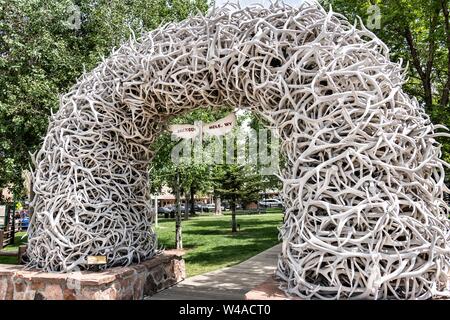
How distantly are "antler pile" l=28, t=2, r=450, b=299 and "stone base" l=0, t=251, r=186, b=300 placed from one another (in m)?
A: 0.23

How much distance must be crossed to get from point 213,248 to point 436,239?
8913 mm

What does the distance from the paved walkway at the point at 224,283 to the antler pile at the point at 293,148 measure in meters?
→ 1.05

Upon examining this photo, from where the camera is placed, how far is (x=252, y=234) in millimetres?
15344

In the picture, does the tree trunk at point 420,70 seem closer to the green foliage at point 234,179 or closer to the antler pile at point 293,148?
the antler pile at point 293,148

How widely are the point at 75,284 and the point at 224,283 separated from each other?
322cm

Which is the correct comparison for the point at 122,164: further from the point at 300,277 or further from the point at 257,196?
the point at 257,196

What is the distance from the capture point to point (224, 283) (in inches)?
273

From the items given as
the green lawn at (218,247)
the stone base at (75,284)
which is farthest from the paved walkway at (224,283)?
the stone base at (75,284)

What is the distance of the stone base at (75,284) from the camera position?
445cm

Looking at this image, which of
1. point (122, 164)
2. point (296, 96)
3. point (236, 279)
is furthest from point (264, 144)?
point (296, 96)
